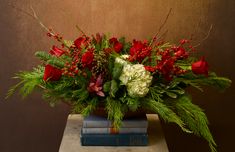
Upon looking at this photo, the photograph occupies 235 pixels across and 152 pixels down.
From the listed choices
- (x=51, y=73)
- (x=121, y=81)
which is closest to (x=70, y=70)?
(x=51, y=73)

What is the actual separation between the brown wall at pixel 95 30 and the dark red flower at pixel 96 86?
1.82 feet

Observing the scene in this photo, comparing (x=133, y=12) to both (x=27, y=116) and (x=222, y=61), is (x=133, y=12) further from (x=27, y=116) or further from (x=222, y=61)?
(x=27, y=116)

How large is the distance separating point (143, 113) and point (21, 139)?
0.74 meters

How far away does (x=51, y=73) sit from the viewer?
150cm

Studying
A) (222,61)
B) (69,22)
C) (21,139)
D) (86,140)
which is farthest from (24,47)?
(222,61)

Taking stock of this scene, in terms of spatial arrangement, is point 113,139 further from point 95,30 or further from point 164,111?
point 95,30

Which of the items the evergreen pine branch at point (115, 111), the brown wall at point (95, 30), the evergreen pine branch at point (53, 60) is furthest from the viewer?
the brown wall at point (95, 30)

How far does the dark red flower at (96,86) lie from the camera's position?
1.51 metres

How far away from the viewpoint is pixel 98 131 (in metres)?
1.60

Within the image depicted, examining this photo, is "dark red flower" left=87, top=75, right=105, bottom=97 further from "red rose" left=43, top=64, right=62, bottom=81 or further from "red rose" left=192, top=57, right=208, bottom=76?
"red rose" left=192, top=57, right=208, bottom=76

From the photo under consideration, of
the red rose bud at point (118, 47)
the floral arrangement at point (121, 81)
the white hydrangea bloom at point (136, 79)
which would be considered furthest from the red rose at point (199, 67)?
the red rose bud at point (118, 47)

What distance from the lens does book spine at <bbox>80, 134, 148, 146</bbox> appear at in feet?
5.24

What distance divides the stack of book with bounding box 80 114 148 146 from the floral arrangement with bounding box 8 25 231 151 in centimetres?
6

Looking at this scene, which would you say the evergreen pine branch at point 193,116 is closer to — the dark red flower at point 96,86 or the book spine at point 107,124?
the book spine at point 107,124
